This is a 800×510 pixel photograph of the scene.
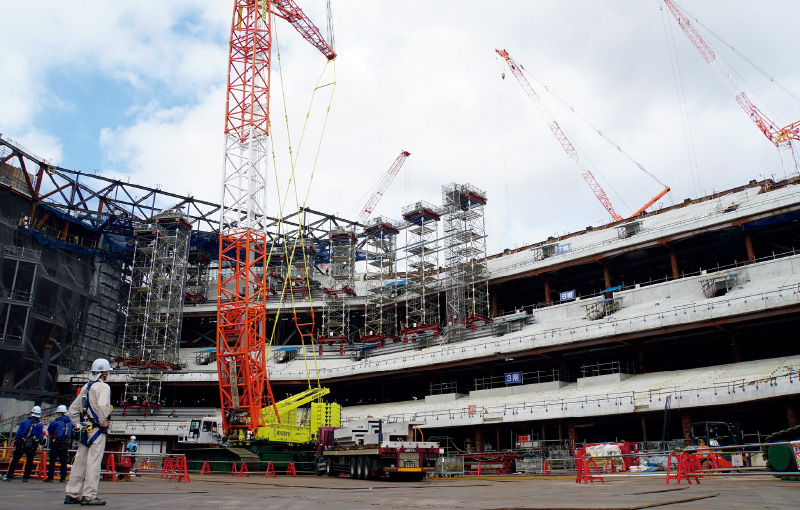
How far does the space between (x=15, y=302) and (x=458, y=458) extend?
49782 mm

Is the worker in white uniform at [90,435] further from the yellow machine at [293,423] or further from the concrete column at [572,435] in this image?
the concrete column at [572,435]

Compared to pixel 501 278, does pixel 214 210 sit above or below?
above

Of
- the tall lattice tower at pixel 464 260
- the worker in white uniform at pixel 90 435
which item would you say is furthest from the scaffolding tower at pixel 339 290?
the worker in white uniform at pixel 90 435

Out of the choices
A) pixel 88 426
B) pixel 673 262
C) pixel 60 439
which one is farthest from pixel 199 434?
pixel 673 262

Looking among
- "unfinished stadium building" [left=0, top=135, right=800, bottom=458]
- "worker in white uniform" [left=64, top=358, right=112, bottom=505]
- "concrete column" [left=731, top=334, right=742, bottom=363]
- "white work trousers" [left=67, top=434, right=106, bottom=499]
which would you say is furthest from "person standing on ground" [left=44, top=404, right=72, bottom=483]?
"concrete column" [left=731, top=334, right=742, bottom=363]

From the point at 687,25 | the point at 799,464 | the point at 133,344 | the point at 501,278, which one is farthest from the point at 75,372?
the point at 687,25

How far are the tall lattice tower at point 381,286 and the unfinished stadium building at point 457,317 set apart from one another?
1.35ft

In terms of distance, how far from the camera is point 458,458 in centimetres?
4022

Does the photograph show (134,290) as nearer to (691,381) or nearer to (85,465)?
(691,381)

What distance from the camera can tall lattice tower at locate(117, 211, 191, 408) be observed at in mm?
73812

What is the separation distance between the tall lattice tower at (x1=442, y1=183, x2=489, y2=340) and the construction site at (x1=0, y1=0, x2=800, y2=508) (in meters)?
0.30

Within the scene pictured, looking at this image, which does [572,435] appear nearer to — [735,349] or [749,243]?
[735,349]

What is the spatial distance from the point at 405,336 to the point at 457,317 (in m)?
7.92

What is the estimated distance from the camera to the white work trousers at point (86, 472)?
35.4 feet
